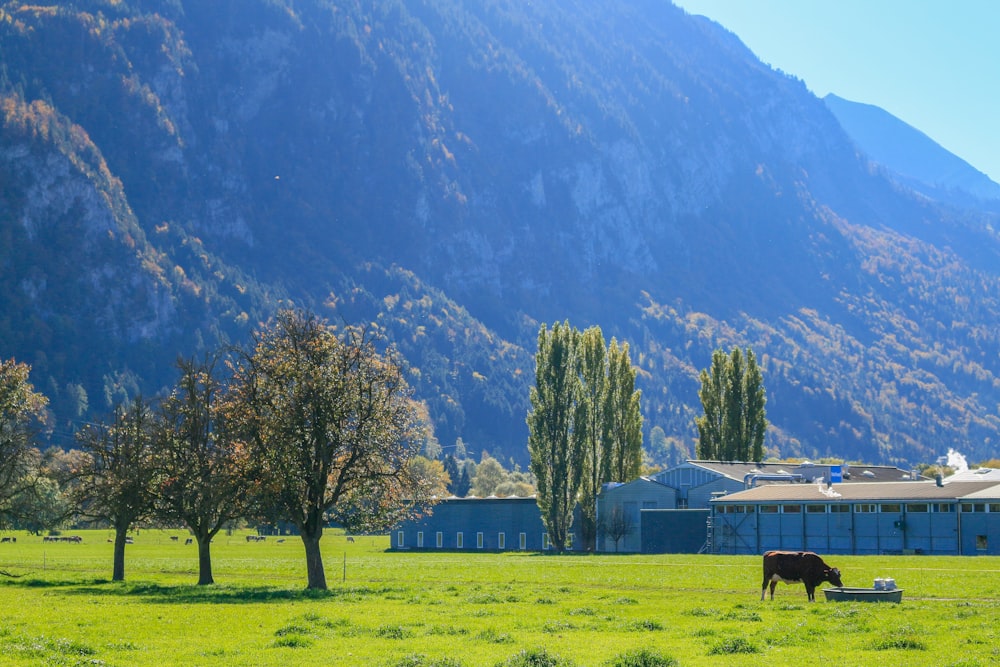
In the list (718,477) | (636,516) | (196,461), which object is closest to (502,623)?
(196,461)

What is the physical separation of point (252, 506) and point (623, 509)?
63.0 meters

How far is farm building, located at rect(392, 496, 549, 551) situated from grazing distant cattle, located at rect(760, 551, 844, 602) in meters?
79.2

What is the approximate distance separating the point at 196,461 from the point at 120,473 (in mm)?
3893

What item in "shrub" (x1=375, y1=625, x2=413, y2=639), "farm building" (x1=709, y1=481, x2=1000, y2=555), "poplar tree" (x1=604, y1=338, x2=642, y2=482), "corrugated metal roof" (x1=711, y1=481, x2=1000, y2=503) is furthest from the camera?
"poplar tree" (x1=604, y1=338, x2=642, y2=482)

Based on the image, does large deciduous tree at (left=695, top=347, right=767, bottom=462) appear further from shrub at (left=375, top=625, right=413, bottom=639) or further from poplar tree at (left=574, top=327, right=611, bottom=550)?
shrub at (left=375, top=625, right=413, bottom=639)

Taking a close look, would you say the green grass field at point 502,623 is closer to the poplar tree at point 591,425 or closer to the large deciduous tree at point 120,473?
the large deciduous tree at point 120,473

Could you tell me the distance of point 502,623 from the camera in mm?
33688

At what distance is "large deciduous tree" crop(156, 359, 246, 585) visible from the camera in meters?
54.3

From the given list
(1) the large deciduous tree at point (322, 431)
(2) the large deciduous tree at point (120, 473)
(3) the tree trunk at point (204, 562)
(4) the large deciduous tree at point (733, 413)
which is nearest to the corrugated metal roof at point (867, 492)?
(4) the large deciduous tree at point (733, 413)

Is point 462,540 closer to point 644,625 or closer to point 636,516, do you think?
point 636,516

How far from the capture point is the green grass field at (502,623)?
87.0 ft

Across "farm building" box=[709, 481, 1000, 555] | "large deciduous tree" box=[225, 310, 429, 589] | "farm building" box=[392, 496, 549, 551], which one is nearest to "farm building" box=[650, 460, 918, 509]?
"farm building" box=[709, 481, 1000, 555]

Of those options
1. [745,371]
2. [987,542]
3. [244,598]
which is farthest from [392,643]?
[745,371]

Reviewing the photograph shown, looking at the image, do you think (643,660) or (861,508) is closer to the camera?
(643,660)
